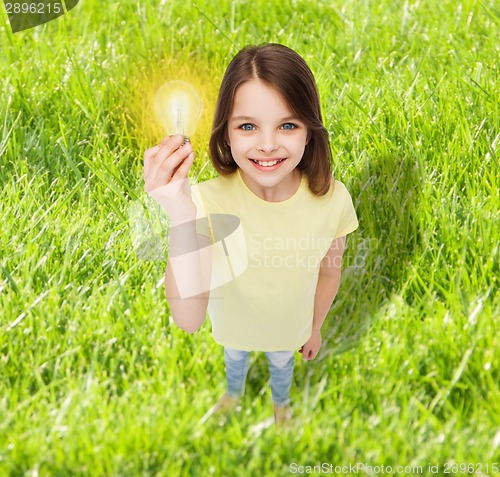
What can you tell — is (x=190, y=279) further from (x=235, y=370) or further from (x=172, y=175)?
(x=235, y=370)

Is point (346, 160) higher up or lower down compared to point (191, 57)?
lower down

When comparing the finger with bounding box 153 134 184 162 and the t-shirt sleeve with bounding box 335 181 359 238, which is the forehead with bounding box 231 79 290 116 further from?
the t-shirt sleeve with bounding box 335 181 359 238

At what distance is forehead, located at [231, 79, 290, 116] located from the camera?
2.16 metres

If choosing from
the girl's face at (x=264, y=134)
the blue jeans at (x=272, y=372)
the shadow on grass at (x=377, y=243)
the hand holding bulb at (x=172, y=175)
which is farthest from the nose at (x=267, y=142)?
the shadow on grass at (x=377, y=243)

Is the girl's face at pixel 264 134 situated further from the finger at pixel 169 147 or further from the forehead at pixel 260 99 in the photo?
the finger at pixel 169 147

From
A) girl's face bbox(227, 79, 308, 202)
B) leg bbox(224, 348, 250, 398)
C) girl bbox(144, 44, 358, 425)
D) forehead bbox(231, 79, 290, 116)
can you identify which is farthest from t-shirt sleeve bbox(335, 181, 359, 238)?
leg bbox(224, 348, 250, 398)

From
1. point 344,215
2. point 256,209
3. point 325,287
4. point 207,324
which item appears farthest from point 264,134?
point 207,324

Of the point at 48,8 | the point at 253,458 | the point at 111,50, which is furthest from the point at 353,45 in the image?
the point at 253,458

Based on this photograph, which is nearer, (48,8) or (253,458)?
(253,458)

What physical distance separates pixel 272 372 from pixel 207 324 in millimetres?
276

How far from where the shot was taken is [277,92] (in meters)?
2.16

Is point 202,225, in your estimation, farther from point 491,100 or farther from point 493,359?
point 491,100

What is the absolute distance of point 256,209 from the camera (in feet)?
7.34

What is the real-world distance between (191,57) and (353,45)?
73 centimetres
